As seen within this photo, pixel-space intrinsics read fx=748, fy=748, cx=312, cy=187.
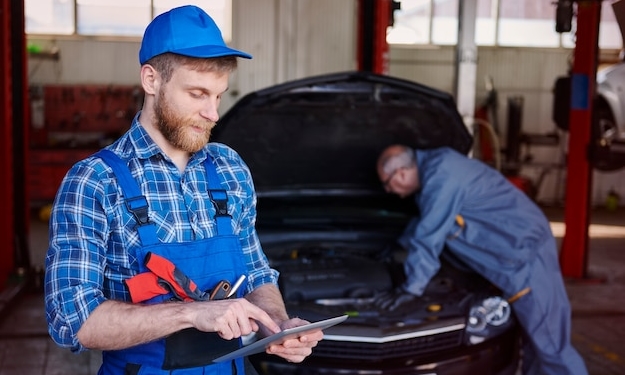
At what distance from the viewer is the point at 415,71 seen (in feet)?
39.9

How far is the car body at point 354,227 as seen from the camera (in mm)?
3156

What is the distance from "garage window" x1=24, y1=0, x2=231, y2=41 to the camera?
11.5m

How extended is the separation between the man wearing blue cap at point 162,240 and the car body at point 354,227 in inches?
55.6

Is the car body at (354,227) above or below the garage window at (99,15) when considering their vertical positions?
below

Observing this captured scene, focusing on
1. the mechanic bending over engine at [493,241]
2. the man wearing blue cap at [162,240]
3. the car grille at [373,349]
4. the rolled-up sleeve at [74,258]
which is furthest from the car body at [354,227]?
the rolled-up sleeve at [74,258]

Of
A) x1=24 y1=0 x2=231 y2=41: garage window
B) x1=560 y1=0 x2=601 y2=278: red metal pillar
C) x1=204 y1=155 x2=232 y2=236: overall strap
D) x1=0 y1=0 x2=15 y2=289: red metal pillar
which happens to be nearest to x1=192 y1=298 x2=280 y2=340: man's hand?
x1=204 y1=155 x2=232 y2=236: overall strap

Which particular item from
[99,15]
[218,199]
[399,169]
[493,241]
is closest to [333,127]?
[399,169]

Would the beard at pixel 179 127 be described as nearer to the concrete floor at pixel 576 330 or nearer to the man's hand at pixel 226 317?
the man's hand at pixel 226 317

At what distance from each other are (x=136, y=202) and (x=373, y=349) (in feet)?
5.67

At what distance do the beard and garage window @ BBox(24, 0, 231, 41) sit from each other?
1001 cm

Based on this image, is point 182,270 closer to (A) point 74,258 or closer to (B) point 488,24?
(A) point 74,258

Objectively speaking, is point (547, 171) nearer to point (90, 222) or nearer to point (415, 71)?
point (415, 71)

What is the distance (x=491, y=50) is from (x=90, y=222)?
11.5 m

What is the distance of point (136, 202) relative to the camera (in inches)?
64.4
